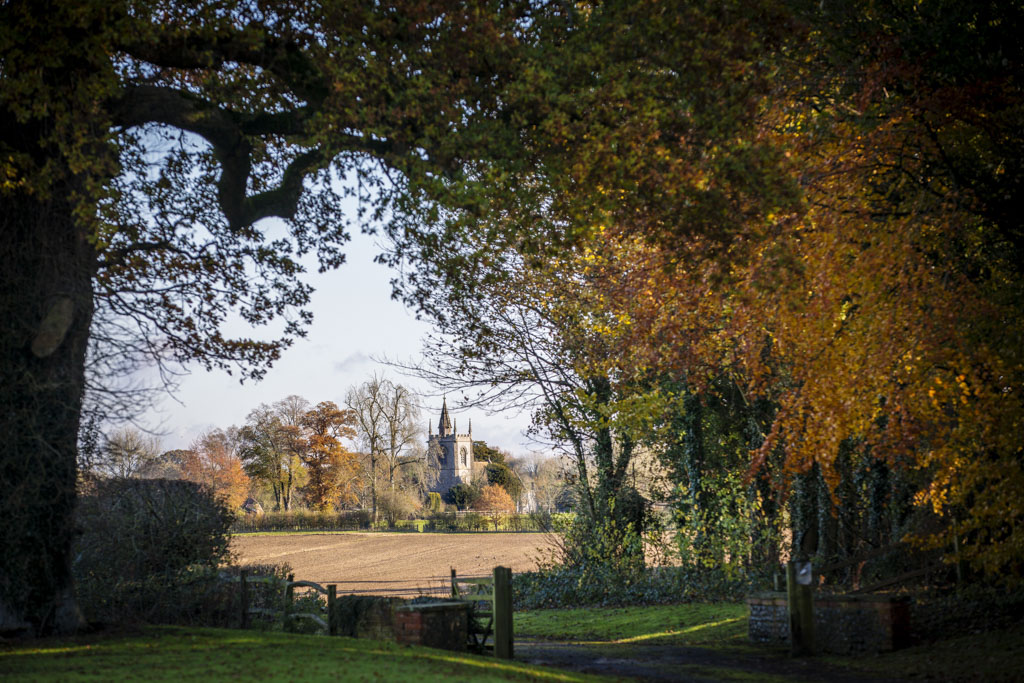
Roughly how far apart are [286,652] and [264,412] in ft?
166

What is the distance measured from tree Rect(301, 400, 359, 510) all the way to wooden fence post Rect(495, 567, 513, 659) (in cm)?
4743

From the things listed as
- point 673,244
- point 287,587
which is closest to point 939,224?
point 673,244

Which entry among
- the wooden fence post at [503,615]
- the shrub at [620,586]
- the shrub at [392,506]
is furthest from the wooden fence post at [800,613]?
the shrub at [392,506]

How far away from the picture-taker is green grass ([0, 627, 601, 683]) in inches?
309

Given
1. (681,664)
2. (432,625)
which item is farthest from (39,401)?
(681,664)

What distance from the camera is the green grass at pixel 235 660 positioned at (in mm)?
7852

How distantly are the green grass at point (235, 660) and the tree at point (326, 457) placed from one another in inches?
1896

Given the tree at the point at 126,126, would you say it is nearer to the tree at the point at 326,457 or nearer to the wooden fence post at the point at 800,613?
the wooden fence post at the point at 800,613

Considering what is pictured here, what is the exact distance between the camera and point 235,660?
28.6 feet

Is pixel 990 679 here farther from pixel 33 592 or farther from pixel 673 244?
pixel 33 592

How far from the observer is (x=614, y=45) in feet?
32.0

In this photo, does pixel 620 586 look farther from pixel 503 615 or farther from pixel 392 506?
pixel 392 506

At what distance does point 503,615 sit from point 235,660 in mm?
3906

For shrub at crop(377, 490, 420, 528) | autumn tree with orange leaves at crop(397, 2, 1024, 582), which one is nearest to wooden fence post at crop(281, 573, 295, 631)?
autumn tree with orange leaves at crop(397, 2, 1024, 582)
